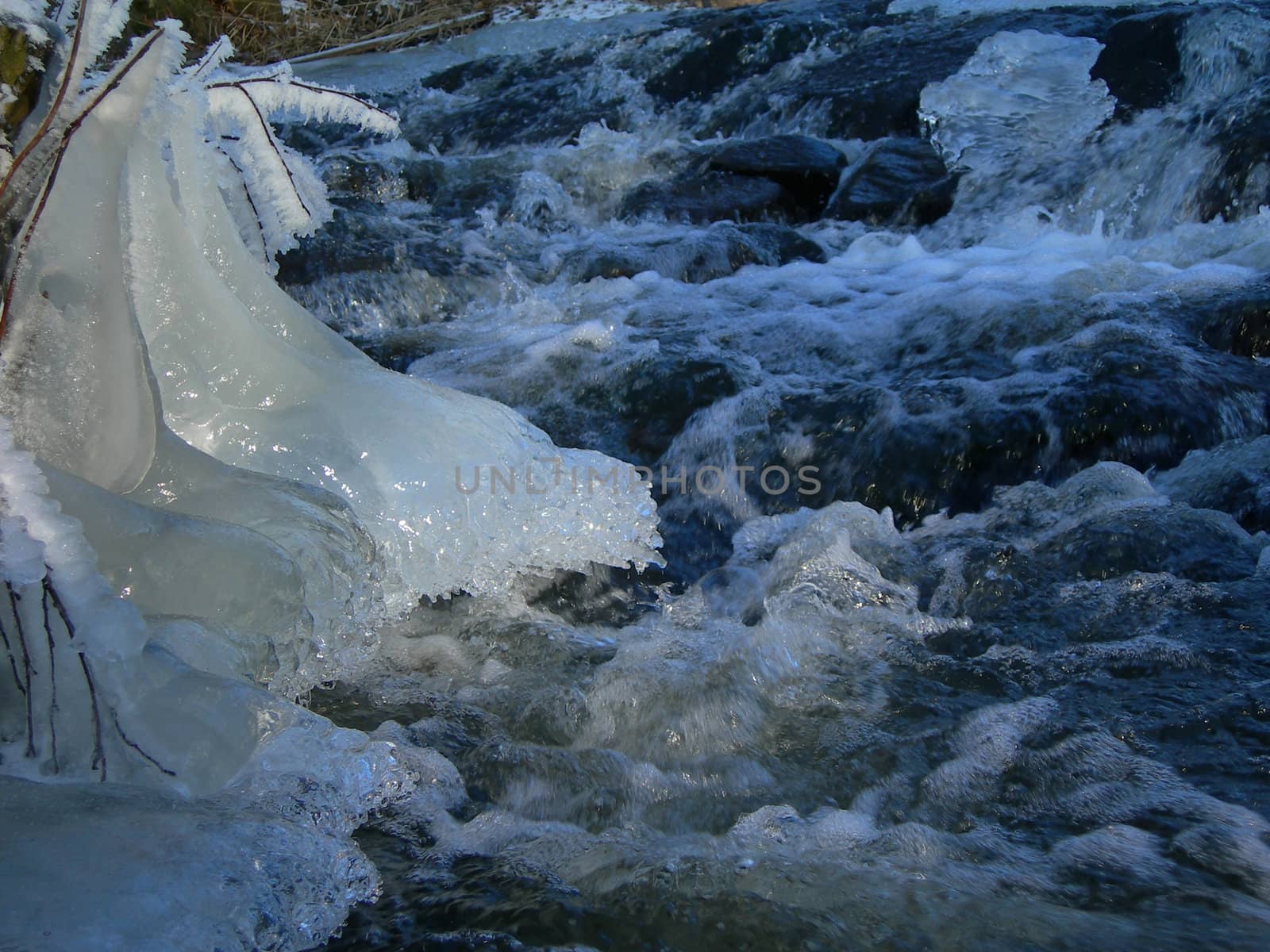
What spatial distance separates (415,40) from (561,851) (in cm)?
1101

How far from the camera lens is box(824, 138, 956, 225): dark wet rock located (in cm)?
541

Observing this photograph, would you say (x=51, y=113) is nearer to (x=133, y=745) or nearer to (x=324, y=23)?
(x=133, y=745)

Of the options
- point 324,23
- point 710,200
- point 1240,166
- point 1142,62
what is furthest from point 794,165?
point 324,23

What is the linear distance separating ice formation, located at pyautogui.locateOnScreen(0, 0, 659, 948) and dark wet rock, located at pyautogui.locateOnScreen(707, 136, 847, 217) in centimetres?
369

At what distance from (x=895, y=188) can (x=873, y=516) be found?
329 cm

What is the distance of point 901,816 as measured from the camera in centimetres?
164

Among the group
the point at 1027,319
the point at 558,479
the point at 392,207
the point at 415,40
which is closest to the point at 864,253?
the point at 1027,319

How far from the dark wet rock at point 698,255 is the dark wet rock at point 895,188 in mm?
576

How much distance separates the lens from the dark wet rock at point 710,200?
5602mm

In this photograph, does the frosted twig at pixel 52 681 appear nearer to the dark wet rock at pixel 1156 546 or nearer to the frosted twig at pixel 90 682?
the frosted twig at pixel 90 682

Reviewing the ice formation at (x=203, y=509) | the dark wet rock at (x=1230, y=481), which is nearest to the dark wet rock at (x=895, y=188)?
the dark wet rock at (x=1230, y=481)

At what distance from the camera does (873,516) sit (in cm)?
283

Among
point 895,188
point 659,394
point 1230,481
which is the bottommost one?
point 1230,481

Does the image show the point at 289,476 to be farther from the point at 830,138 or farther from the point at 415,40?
the point at 415,40
